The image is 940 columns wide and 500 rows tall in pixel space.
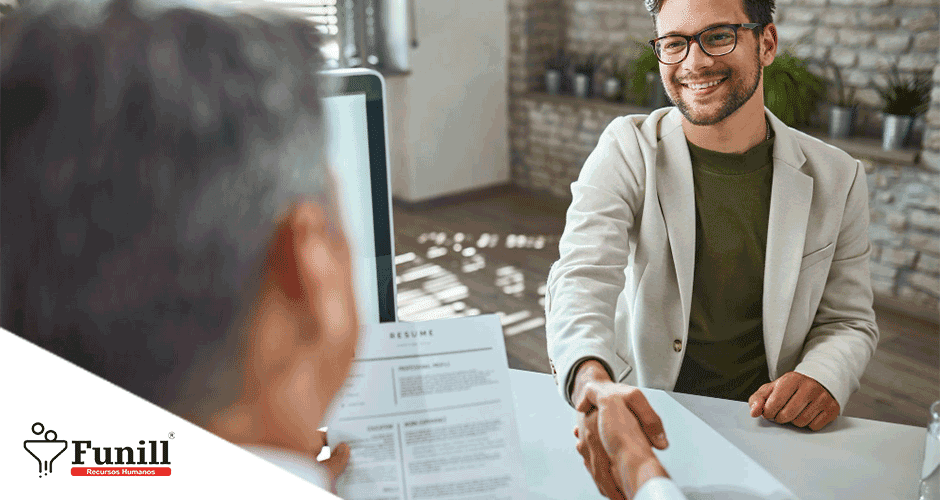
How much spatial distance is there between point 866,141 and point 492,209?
2.15 metres

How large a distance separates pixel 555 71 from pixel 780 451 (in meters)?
4.01

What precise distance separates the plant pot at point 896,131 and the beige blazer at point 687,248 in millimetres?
2109

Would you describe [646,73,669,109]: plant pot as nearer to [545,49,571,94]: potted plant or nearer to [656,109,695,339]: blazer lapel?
[545,49,571,94]: potted plant

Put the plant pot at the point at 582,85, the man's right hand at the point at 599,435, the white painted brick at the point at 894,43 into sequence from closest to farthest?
the man's right hand at the point at 599,435 < the white painted brick at the point at 894,43 < the plant pot at the point at 582,85

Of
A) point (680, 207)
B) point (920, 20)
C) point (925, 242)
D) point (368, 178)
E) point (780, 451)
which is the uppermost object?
point (920, 20)

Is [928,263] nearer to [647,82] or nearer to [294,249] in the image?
[647,82]

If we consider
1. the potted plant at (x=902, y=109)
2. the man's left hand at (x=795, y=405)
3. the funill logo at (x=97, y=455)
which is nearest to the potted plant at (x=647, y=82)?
the potted plant at (x=902, y=109)

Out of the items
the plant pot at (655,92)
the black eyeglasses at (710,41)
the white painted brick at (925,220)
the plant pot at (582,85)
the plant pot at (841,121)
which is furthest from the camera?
the plant pot at (582,85)

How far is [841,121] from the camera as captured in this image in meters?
3.21

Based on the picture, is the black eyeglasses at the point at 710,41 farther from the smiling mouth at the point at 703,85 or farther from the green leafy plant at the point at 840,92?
the green leafy plant at the point at 840,92

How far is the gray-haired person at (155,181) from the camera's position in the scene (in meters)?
0.30

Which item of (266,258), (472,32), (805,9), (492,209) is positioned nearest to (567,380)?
(266,258)

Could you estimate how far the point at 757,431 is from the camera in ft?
3.04

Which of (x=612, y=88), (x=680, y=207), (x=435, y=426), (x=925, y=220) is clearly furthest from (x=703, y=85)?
(x=612, y=88)
